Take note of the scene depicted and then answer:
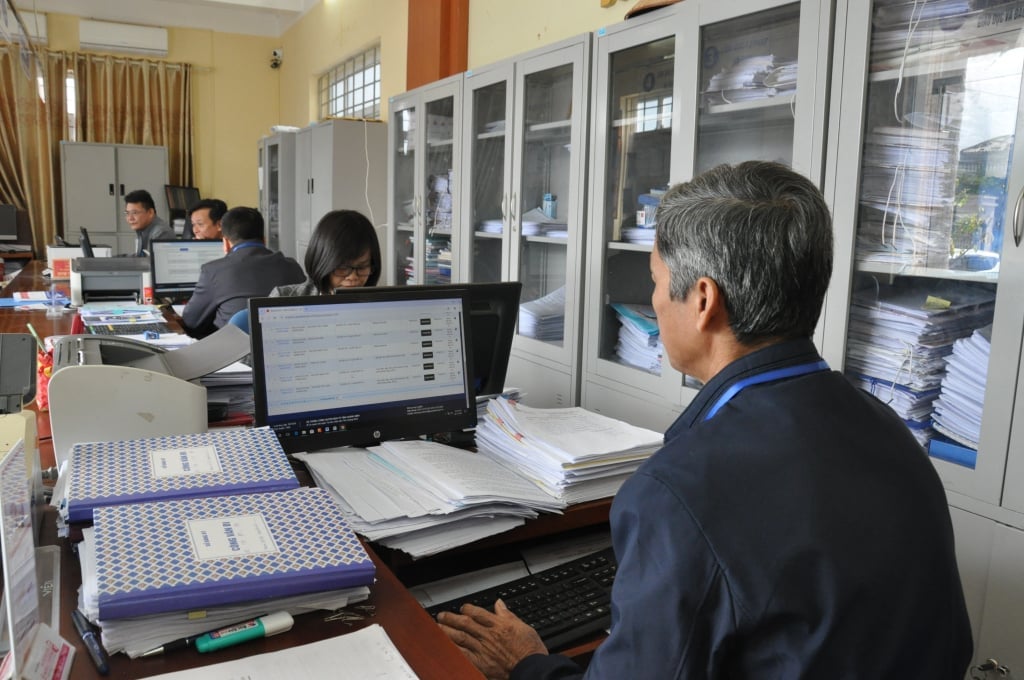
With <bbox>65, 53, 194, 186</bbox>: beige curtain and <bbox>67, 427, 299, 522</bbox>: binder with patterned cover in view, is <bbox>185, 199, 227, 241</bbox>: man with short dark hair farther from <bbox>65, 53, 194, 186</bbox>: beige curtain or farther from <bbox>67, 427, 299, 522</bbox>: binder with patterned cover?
<bbox>67, 427, 299, 522</bbox>: binder with patterned cover

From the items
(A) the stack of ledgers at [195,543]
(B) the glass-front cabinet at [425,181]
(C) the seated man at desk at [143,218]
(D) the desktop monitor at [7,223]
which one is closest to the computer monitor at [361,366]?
(A) the stack of ledgers at [195,543]

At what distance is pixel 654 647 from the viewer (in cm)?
77

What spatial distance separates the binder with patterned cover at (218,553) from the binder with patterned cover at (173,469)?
1.6 inches

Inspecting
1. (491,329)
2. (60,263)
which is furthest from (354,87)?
(491,329)

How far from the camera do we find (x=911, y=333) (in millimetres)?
1848

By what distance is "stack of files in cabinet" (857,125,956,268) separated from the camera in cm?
180

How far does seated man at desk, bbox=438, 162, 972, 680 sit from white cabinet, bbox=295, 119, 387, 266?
4464mm

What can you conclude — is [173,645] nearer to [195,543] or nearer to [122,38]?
[195,543]

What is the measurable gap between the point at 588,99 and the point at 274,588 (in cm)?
226

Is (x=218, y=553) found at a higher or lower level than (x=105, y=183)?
lower

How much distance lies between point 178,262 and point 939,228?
3.78 metres

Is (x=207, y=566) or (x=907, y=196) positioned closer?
(x=207, y=566)

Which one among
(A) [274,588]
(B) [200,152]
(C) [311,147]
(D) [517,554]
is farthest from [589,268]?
(B) [200,152]

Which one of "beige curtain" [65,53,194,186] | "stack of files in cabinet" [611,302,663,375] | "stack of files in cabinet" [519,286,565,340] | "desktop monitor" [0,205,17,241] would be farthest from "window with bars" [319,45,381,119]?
"stack of files in cabinet" [611,302,663,375]
